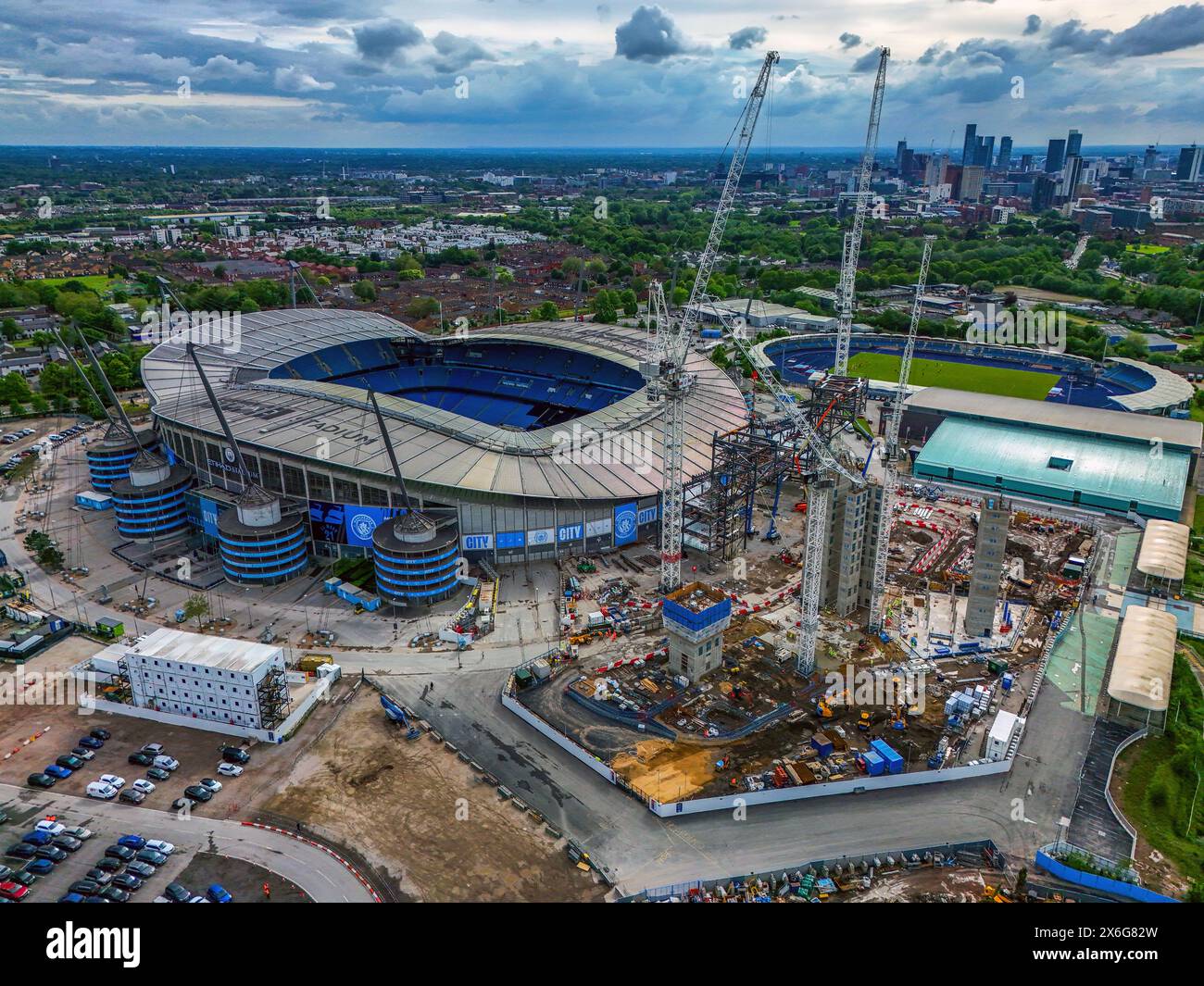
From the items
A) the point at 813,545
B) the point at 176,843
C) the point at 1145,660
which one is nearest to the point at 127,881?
the point at 176,843

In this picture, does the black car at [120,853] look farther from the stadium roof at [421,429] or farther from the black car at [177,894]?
the stadium roof at [421,429]

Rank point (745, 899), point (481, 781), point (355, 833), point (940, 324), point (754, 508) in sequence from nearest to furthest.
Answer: point (745, 899) → point (355, 833) → point (481, 781) → point (754, 508) → point (940, 324)

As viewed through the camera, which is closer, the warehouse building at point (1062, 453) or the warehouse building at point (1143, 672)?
the warehouse building at point (1143, 672)

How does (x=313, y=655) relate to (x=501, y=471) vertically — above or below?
below

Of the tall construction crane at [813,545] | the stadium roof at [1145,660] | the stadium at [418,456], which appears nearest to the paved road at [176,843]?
the stadium at [418,456]

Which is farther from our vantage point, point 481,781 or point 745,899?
point 481,781

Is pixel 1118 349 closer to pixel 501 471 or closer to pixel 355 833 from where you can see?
pixel 501 471

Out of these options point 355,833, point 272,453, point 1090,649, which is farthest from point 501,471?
point 1090,649
